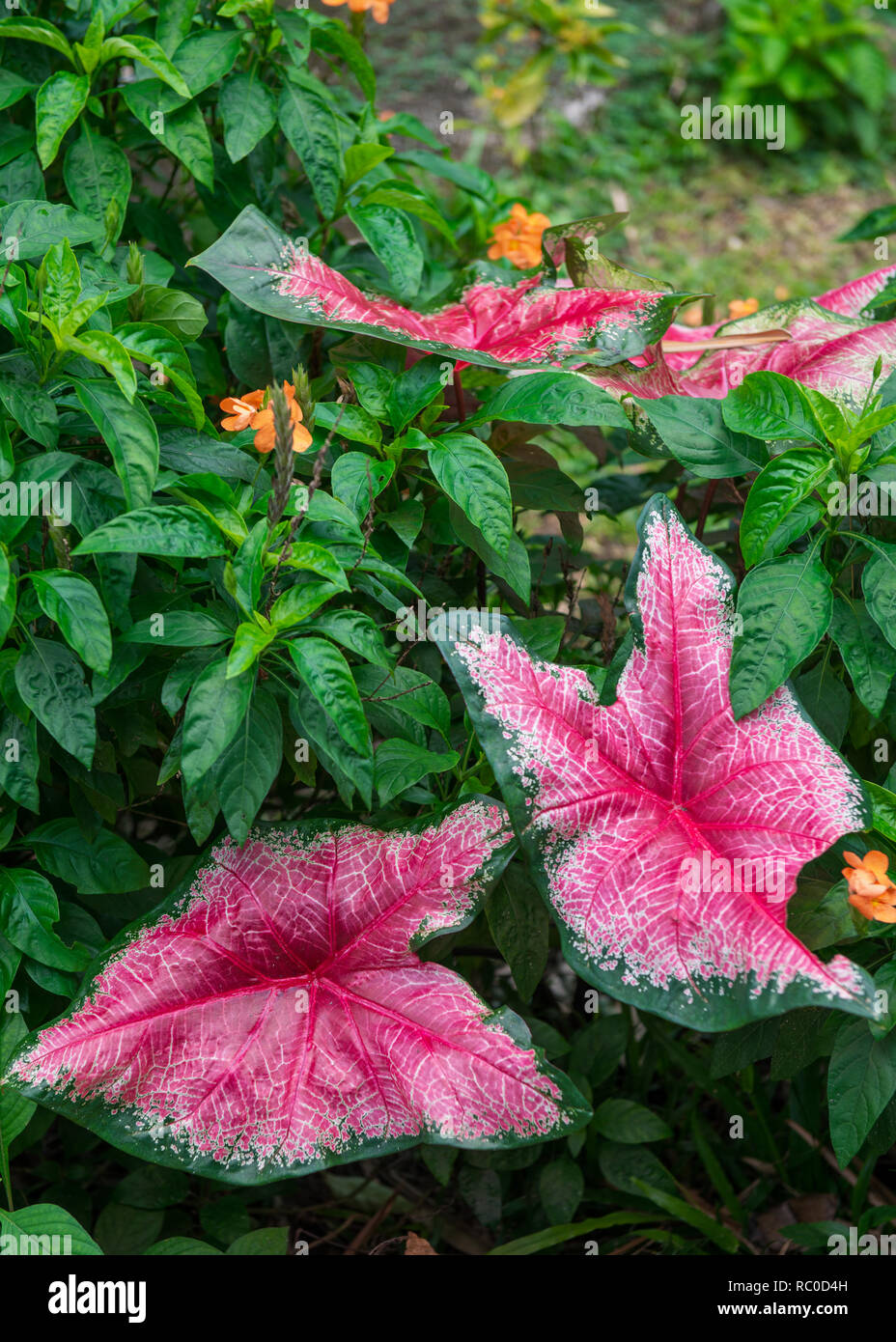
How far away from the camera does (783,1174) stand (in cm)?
211

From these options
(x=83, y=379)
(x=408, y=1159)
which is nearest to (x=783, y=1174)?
(x=408, y=1159)

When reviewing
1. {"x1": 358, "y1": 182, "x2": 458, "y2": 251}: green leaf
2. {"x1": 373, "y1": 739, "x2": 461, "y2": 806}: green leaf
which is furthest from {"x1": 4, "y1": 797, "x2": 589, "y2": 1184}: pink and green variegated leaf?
{"x1": 358, "y1": 182, "x2": 458, "y2": 251}: green leaf

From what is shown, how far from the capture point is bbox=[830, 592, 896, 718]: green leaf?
151 centimetres

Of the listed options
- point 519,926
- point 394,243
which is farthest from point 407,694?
point 394,243

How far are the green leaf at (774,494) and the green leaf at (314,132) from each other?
0.85 metres

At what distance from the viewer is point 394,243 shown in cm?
181

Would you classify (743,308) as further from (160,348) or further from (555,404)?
(160,348)

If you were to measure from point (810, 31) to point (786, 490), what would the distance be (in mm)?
5513

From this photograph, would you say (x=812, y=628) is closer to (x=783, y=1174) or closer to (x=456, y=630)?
(x=456, y=630)

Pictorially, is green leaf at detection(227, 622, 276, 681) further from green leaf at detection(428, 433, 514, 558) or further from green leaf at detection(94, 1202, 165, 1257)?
green leaf at detection(94, 1202, 165, 1257)

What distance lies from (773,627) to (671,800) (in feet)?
0.86

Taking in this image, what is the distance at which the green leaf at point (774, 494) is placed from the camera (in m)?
1.51

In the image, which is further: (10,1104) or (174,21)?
(174,21)

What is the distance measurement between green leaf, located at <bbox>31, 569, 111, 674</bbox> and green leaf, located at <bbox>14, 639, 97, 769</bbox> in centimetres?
6
